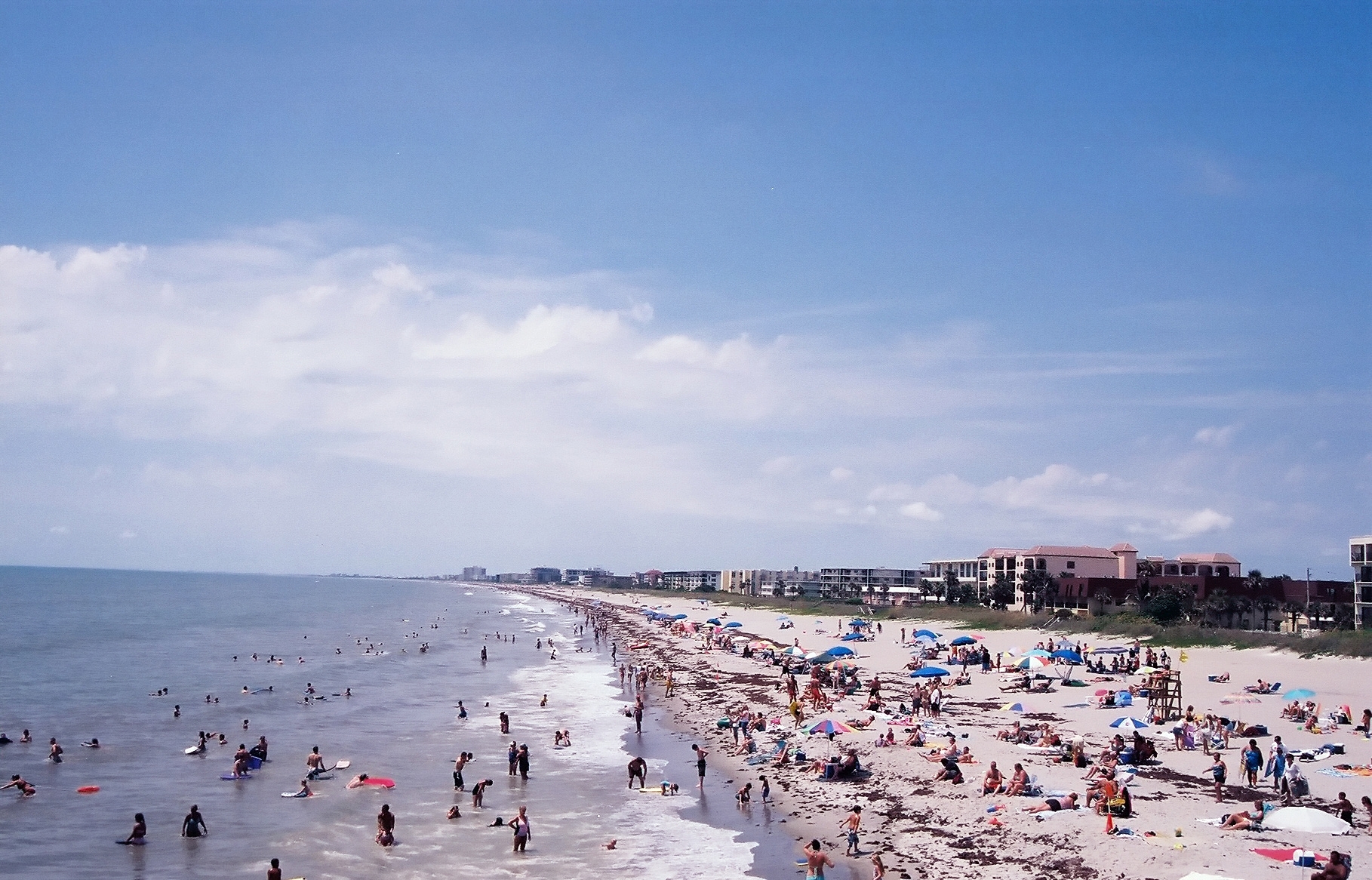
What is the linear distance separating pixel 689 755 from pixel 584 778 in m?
3.98

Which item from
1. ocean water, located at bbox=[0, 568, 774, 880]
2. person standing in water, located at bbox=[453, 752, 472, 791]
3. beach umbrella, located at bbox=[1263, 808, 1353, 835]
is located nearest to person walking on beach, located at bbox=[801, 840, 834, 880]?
ocean water, located at bbox=[0, 568, 774, 880]

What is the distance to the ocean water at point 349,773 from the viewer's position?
19.0 metres

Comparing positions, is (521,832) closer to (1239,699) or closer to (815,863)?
(815,863)

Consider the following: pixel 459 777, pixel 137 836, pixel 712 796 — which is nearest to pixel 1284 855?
pixel 712 796

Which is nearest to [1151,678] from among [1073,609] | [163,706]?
[163,706]

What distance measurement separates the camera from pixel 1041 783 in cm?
2117

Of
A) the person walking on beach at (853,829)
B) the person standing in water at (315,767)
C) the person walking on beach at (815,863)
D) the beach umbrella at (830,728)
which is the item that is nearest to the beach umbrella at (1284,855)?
the person walking on beach at (853,829)

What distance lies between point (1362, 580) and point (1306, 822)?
57479 mm

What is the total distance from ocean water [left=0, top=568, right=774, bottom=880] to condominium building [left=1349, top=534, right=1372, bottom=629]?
154 ft

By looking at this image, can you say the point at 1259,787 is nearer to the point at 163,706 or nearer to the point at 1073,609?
the point at 163,706

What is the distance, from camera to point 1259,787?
2000cm

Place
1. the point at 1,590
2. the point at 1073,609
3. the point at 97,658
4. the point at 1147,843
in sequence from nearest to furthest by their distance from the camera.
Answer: the point at 1147,843, the point at 97,658, the point at 1073,609, the point at 1,590

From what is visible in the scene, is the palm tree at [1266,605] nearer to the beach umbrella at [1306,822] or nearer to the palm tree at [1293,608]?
the palm tree at [1293,608]

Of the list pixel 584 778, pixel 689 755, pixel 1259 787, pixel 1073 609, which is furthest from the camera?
pixel 1073 609
